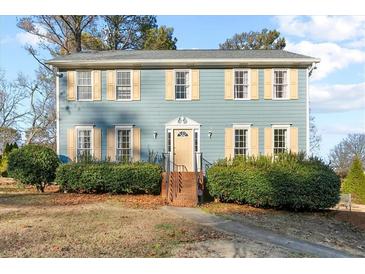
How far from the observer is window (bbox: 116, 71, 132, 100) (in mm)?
18797

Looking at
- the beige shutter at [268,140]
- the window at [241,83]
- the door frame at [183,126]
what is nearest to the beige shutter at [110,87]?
the door frame at [183,126]

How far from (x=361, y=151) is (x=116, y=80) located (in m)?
35.6

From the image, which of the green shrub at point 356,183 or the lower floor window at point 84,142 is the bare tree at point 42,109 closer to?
the lower floor window at point 84,142

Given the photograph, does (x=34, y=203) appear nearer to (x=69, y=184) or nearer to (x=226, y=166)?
(x=69, y=184)

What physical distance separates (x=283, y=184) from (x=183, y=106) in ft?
22.7

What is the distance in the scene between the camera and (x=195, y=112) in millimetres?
18531

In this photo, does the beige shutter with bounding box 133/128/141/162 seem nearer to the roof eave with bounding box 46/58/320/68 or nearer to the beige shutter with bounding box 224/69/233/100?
the roof eave with bounding box 46/58/320/68

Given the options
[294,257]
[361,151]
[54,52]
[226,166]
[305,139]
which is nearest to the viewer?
[294,257]

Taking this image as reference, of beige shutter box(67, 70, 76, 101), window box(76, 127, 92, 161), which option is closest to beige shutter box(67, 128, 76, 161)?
window box(76, 127, 92, 161)

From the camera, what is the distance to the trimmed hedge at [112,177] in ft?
52.7

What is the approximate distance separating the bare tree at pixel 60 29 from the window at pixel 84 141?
13312mm

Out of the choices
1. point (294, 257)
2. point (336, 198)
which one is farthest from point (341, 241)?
point (336, 198)

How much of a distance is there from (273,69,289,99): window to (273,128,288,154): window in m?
1.54

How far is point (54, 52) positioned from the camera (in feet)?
102
